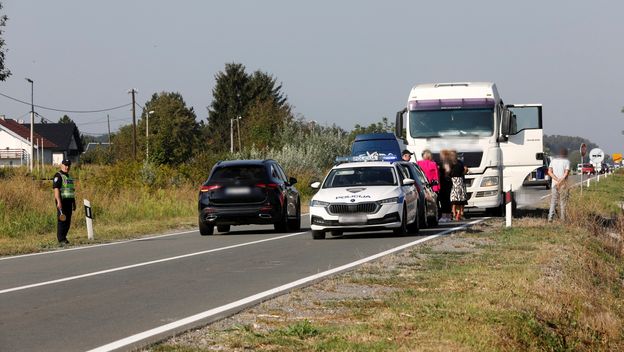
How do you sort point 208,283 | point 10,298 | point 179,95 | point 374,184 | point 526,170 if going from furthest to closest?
point 179,95 → point 526,170 → point 374,184 → point 208,283 → point 10,298

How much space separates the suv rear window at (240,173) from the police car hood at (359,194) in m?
2.65

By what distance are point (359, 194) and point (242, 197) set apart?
3.51 m

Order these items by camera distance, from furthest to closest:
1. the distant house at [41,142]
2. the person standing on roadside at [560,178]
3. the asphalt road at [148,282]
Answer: the distant house at [41,142], the person standing on roadside at [560,178], the asphalt road at [148,282]

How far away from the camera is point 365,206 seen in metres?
22.4

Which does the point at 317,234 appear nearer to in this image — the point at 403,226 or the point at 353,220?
the point at 353,220

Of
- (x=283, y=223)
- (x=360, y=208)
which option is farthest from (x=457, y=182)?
(x=360, y=208)

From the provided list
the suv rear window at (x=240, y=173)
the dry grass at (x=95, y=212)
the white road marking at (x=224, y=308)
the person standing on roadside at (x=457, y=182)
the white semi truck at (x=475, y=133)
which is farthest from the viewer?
the white semi truck at (x=475, y=133)

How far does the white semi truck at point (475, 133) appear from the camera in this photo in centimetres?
2916

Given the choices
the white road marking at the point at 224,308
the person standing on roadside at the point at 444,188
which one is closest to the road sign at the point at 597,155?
the person standing on roadside at the point at 444,188

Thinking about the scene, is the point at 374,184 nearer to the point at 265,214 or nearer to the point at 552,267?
the point at 265,214

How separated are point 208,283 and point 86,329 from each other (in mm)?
4101

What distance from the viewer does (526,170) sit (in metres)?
30.0

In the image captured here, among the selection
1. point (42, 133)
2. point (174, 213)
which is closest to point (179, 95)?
point (42, 133)

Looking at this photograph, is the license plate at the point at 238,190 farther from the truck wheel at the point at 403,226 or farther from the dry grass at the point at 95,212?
the truck wheel at the point at 403,226
